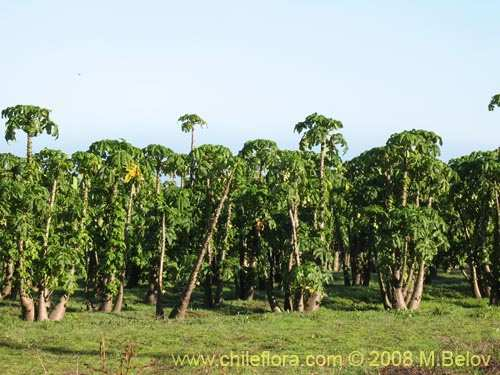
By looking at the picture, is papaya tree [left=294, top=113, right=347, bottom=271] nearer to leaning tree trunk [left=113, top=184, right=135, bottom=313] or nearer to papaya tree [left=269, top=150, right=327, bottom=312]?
papaya tree [left=269, top=150, right=327, bottom=312]

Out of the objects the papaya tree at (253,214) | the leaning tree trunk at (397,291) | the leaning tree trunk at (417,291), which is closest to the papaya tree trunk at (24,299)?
the papaya tree at (253,214)

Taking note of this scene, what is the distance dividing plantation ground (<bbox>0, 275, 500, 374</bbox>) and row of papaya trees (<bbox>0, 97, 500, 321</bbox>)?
86.1 inches

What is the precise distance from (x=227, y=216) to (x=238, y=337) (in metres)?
11.9

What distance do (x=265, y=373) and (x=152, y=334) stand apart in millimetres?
7361

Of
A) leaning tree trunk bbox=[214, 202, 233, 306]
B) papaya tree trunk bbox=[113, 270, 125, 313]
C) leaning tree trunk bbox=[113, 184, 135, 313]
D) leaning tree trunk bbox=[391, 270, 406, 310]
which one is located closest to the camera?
leaning tree trunk bbox=[113, 184, 135, 313]

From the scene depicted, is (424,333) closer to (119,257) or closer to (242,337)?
(242,337)

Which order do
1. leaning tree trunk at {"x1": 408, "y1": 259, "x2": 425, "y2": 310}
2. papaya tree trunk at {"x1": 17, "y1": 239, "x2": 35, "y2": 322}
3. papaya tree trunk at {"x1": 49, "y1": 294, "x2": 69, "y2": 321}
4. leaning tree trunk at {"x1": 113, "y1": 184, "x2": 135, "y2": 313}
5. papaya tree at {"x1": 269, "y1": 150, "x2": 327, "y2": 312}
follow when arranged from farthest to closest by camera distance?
1. leaning tree trunk at {"x1": 408, "y1": 259, "x2": 425, "y2": 310}
2. leaning tree trunk at {"x1": 113, "y1": 184, "x2": 135, "y2": 313}
3. papaya tree trunk at {"x1": 49, "y1": 294, "x2": 69, "y2": 321}
4. papaya tree at {"x1": 269, "y1": 150, "x2": 327, "y2": 312}
5. papaya tree trunk at {"x1": 17, "y1": 239, "x2": 35, "y2": 322}

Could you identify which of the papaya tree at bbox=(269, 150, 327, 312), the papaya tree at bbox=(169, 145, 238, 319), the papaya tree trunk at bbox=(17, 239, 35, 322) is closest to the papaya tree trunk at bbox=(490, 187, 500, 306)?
the papaya tree at bbox=(269, 150, 327, 312)

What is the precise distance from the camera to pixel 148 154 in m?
38.2

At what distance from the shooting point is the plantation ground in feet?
64.7

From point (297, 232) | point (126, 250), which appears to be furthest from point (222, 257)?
point (126, 250)

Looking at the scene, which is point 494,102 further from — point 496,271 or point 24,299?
point 24,299

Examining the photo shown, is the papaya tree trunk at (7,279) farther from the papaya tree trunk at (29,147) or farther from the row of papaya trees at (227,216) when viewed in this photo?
the papaya tree trunk at (29,147)

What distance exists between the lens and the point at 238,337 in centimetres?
2400
